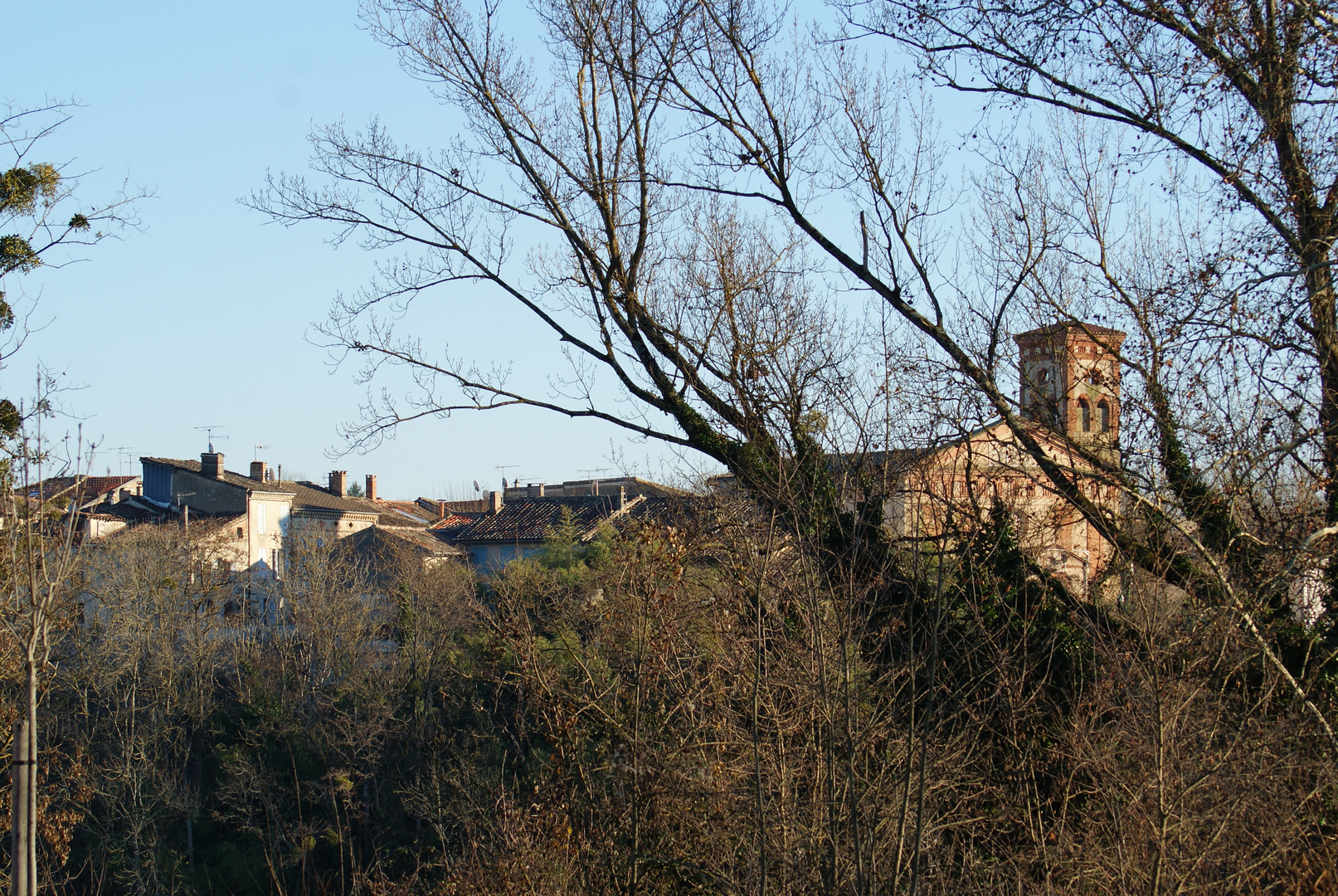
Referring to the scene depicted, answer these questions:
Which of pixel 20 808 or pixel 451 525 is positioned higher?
pixel 451 525

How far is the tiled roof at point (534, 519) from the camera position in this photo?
35719 mm

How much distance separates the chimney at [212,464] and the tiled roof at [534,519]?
10.3 m

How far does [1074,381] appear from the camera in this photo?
991 centimetres

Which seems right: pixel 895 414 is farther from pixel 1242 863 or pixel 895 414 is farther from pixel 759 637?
pixel 1242 863

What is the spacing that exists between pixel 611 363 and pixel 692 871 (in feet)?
16.0

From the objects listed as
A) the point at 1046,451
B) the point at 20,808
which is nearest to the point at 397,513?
the point at 1046,451

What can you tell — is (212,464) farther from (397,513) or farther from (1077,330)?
(1077,330)

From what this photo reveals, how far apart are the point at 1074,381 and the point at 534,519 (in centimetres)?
3063

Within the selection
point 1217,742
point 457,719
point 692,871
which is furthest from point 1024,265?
point 457,719

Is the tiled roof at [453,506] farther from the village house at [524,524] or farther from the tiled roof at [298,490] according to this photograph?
the village house at [524,524]

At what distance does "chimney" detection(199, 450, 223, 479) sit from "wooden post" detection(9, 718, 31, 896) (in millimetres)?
40639

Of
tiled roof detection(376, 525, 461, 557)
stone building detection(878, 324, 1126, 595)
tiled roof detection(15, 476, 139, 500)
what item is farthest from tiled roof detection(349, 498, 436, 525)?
stone building detection(878, 324, 1126, 595)

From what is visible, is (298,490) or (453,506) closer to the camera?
(298,490)

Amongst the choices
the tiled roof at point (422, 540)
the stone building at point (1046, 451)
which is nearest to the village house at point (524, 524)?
the tiled roof at point (422, 540)
